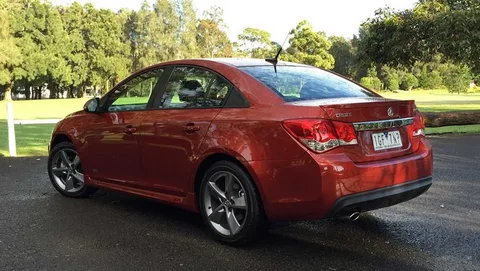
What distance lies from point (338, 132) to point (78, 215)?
119 inches

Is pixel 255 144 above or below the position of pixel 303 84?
below

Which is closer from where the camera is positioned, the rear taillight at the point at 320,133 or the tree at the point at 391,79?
the rear taillight at the point at 320,133

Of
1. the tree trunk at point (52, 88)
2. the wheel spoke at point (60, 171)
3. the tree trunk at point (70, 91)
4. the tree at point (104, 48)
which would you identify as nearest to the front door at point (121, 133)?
the wheel spoke at point (60, 171)

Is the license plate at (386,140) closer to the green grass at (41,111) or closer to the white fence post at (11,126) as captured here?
the white fence post at (11,126)

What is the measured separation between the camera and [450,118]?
537 inches

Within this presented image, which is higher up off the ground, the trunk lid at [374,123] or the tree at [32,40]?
the tree at [32,40]

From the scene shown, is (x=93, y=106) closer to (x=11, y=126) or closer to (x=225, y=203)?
(x=225, y=203)

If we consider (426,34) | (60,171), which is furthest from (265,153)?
(426,34)

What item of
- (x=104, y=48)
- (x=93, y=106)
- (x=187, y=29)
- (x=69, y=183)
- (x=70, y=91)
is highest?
(x=187, y=29)

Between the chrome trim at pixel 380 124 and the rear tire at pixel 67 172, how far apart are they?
11.4 ft

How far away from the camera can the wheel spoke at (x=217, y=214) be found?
4395 millimetres

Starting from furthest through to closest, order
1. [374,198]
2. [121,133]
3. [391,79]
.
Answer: [391,79] < [121,133] < [374,198]

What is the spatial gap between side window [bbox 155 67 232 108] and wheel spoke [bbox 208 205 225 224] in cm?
90

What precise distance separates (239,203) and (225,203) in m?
0.15
